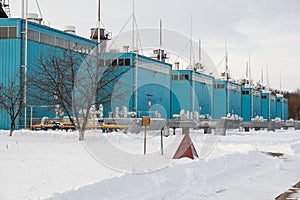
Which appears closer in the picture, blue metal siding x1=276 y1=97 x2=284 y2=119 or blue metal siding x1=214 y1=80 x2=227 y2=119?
blue metal siding x1=214 y1=80 x2=227 y2=119

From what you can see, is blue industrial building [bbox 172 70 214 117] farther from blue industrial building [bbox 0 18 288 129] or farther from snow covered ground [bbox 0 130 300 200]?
snow covered ground [bbox 0 130 300 200]

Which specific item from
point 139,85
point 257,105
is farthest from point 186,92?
point 257,105

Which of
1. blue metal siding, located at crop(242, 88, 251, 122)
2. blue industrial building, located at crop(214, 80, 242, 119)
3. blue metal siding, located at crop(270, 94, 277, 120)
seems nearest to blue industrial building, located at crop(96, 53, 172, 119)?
blue industrial building, located at crop(214, 80, 242, 119)

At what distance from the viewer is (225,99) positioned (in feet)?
272

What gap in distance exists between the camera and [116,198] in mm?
8508

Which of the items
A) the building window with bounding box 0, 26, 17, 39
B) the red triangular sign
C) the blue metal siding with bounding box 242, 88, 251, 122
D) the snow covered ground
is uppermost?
the building window with bounding box 0, 26, 17, 39

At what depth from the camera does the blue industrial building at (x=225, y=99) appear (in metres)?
81.7

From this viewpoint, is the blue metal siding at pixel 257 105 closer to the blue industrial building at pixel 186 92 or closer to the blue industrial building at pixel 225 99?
the blue industrial building at pixel 225 99

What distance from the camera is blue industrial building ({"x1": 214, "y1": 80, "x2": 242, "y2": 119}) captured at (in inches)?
3216

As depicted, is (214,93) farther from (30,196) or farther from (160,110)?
(30,196)

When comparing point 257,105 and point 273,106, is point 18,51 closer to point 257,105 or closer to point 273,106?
point 257,105

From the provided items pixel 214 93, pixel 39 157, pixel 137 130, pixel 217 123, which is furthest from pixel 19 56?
pixel 214 93

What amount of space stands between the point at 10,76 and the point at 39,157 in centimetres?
2297

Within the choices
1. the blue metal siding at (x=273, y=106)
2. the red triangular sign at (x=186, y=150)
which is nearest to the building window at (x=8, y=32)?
the red triangular sign at (x=186, y=150)
